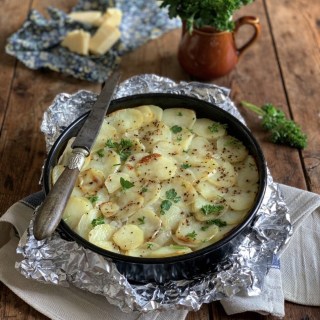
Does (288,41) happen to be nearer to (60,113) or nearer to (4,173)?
(60,113)

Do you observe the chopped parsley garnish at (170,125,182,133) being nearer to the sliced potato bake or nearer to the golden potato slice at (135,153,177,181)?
the sliced potato bake

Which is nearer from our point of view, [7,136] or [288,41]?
[7,136]

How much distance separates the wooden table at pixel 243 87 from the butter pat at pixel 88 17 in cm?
18

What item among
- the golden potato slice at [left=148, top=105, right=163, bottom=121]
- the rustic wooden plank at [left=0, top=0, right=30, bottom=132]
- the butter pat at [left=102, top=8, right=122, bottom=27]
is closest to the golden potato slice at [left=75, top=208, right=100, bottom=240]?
the golden potato slice at [left=148, top=105, right=163, bottom=121]

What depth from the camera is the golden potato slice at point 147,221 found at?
188 centimetres

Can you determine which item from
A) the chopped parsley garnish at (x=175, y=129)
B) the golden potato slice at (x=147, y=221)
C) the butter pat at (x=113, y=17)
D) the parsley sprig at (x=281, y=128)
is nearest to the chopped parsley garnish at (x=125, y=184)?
the golden potato slice at (x=147, y=221)

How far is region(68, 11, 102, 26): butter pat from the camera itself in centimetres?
310

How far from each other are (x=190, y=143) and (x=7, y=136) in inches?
35.0

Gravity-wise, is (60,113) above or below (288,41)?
above

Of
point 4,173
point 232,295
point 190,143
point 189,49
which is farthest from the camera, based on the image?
point 189,49

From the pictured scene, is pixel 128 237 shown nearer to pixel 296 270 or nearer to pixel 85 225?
pixel 85 225

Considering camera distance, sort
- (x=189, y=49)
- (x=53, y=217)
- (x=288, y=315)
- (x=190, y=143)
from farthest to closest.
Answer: (x=189, y=49)
(x=190, y=143)
(x=288, y=315)
(x=53, y=217)

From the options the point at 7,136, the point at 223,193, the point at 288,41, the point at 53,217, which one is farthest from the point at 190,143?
the point at 288,41

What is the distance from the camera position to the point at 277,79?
2891 mm
